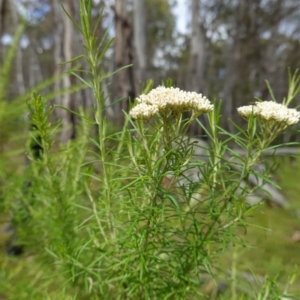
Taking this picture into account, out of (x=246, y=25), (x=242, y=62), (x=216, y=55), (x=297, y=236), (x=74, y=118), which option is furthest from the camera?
(x=216, y=55)

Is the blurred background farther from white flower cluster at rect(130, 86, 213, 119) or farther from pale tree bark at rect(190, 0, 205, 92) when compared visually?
white flower cluster at rect(130, 86, 213, 119)

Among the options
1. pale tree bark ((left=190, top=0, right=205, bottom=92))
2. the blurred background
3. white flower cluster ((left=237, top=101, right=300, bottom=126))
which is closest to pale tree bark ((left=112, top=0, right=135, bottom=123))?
the blurred background

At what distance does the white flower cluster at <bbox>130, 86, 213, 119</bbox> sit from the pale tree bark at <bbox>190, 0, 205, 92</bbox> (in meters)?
6.08

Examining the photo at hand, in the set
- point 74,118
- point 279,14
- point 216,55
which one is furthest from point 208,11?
point 74,118

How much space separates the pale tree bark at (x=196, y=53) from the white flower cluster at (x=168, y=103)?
19.9 ft

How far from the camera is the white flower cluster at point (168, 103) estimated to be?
35 centimetres

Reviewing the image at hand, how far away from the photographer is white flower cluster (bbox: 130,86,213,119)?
349 mm

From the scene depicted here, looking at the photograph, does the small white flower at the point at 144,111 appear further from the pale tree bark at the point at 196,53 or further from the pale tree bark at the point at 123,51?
the pale tree bark at the point at 196,53

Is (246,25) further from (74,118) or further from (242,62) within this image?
(74,118)

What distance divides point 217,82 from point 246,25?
4.14 metres

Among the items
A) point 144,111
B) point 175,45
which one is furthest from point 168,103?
point 175,45

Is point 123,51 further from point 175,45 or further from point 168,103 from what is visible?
point 175,45

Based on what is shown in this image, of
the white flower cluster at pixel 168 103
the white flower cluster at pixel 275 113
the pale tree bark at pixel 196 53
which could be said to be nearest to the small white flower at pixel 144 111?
the white flower cluster at pixel 168 103

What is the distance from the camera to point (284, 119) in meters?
0.39
